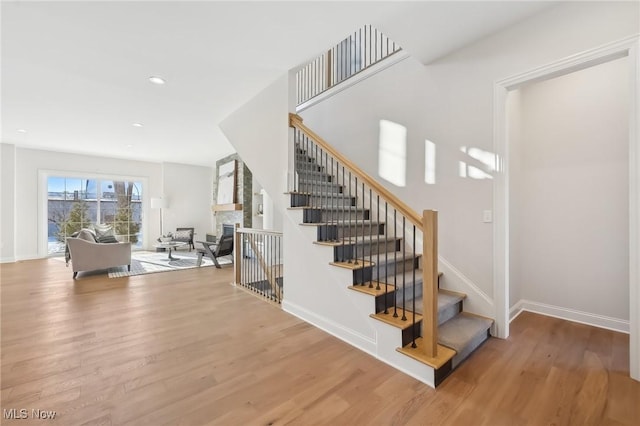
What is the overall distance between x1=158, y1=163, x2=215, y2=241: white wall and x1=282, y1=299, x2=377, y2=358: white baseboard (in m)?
7.12

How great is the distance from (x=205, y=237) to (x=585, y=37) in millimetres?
9703

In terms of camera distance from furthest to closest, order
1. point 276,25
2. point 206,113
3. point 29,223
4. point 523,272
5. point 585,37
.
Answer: point 29,223, point 206,113, point 523,272, point 276,25, point 585,37

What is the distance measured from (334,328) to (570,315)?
→ 99.1 inches

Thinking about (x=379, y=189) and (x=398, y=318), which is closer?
(x=398, y=318)

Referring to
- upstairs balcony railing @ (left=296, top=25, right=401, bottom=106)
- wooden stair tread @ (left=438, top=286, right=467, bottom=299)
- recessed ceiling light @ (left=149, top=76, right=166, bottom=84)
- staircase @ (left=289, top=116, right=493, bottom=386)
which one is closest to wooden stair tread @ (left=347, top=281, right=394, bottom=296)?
staircase @ (left=289, top=116, right=493, bottom=386)

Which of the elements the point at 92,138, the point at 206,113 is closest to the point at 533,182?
the point at 206,113

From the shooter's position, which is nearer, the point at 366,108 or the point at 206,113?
the point at 366,108

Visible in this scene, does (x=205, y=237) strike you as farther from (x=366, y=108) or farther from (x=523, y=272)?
(x=523, y=272)

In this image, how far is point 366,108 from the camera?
3.91 meters

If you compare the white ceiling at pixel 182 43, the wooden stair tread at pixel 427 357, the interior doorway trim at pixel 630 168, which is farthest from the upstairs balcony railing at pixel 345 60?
the wooden stair tread at pixel 427 357

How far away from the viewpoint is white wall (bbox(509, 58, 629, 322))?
2.63 meters

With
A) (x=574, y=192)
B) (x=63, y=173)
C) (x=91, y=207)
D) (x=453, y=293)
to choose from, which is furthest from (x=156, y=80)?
(x=91, y=207)

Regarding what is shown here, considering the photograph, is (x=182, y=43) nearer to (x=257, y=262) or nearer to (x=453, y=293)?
(x=257, y=262)

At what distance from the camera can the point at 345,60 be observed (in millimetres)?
4719
